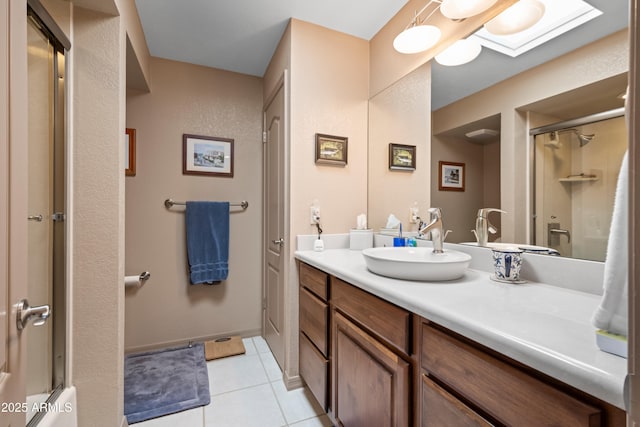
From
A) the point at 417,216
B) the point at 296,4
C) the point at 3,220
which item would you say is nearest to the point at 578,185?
the point at 417,216

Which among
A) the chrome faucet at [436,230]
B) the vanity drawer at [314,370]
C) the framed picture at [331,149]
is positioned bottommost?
the vanity drawer at [314,370]

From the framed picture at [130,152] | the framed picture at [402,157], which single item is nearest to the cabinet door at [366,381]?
the framed picture at [402,157]

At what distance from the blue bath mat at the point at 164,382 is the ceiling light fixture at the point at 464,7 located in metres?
2.30

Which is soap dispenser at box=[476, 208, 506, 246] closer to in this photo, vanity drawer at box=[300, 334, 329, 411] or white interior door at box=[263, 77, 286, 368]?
vanity drawer at box=[300, 334, 329, 411]

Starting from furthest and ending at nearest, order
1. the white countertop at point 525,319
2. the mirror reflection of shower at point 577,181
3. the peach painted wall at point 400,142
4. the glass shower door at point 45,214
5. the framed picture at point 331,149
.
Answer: the framed picture at point 331,149, the peach painted wall at point 400,142, the glass shower door at point 45,214, the mirror reflection of shower at point 577,181, the white countertop at point 525,319

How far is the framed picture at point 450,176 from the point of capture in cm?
131

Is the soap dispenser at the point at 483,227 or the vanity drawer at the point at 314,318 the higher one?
the soap dispenser at the point at 483,227

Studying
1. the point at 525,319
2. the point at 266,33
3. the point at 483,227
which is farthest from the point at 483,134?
the point at 266,33

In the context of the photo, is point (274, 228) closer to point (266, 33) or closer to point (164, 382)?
point (164, 382)

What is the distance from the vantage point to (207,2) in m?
1.58

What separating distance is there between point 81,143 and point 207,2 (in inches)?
41.7

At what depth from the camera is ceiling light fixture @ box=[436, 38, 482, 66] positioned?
1.25 meters

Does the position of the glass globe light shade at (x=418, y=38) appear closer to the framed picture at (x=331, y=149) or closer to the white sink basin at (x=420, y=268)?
the framed picture at (x=331, y=149)

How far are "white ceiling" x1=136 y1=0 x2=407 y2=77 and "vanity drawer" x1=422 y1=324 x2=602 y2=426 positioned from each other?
70.7 inches
